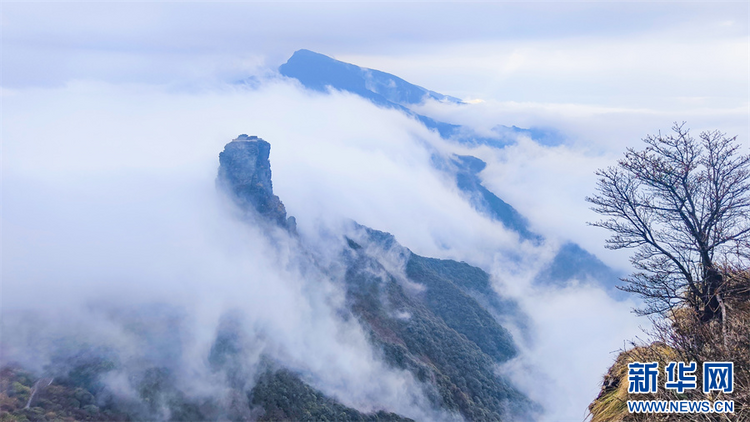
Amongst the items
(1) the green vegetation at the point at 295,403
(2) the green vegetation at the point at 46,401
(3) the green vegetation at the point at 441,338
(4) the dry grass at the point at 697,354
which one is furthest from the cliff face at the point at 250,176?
(4) the dry grass at the point at 697,354

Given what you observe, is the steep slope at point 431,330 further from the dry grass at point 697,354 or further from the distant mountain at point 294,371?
the dry grass at point 697,354

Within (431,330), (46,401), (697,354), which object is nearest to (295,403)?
(46,401)

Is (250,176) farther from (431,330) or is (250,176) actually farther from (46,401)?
(46,401)

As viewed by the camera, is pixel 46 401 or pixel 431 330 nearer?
pixel 46 401

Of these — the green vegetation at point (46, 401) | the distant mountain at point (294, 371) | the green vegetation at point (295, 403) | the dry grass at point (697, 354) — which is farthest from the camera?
the green vegetation at point (295, 403)

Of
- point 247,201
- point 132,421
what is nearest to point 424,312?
point 247,201

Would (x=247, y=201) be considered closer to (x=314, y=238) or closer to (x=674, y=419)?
(x=314, y=238)

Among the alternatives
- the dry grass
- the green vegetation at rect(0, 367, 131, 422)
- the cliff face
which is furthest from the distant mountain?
the dry grass

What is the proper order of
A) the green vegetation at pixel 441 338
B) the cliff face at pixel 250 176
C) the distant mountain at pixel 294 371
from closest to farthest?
the distant mountain at pixel 294 371 < the green vegetation at pixel 441 338 < the cliff face at pixel 250 176
